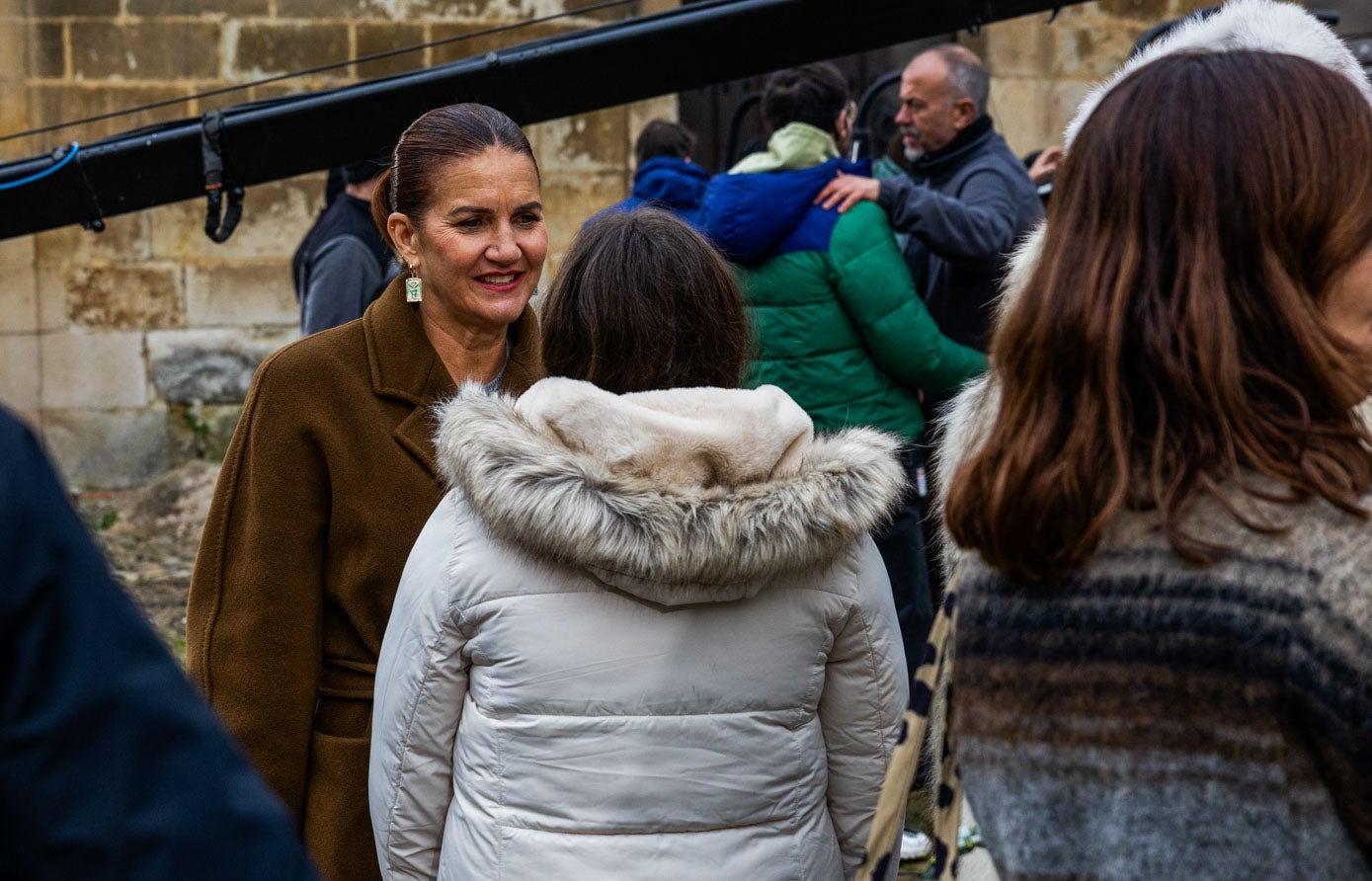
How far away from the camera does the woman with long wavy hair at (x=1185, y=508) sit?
1344 millimetres

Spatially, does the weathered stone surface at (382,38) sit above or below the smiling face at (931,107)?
above

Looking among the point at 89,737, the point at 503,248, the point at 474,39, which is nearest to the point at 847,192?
the point at 503,248

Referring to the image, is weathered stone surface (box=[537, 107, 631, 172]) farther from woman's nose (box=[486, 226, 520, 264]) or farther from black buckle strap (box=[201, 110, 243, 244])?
woman's nose (box=[486, 226, 520, 264])

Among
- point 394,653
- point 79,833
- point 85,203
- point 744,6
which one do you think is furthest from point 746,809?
point 85,203

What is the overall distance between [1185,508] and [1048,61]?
7.61m

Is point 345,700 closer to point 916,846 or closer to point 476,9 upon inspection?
point 916,846

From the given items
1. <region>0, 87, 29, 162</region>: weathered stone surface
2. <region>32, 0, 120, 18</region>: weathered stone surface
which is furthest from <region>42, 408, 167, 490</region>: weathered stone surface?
<region>32, 0, 120, 18</region>: weathered stone surface

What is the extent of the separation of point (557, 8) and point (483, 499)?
6.74 meters

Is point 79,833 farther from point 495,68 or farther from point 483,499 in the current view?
point 495,68

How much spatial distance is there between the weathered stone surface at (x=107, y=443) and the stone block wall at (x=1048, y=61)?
4.70 metres

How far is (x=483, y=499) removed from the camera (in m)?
2.06

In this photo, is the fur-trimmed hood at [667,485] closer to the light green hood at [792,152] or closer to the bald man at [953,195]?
the bald man at [953,195]

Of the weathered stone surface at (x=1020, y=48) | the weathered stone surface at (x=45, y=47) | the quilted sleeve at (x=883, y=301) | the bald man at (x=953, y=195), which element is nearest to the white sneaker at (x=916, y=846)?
the quilted sleeve at (x=883, y=301)

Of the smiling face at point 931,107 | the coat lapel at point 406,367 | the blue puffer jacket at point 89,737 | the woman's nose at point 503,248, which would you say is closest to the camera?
the blue puffer jacket at point 89,737
